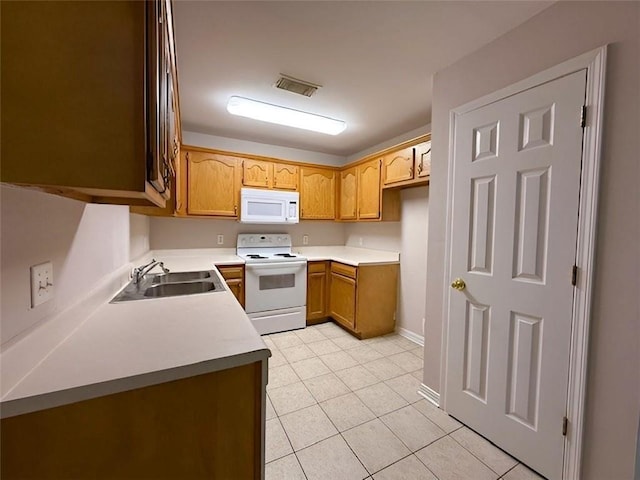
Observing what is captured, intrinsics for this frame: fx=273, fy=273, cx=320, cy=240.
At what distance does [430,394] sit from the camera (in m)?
2.03

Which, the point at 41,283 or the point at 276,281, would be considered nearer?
the point at 41,283

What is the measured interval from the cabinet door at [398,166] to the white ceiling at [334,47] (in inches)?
16.0

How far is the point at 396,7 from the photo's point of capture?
1402 millimetres

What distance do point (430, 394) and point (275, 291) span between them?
1.89 m

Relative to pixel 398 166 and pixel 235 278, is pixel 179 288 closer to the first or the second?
pixel 235 278

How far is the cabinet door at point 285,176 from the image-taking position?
352cm

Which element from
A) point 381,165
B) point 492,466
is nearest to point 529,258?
point 492,466

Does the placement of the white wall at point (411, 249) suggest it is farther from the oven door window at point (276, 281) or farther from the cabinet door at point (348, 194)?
the oven door window at point (276, 281)

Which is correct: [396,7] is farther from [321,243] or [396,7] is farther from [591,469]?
[321,243]

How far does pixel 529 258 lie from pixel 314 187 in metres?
2.75

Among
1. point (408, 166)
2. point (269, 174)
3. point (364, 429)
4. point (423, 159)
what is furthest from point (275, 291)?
point (423, 159)

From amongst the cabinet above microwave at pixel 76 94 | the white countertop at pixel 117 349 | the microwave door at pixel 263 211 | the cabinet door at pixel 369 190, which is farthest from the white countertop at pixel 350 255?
the cabinet above microwave at pixel 76 94

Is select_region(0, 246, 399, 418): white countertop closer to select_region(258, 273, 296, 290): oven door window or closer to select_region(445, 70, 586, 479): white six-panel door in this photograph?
select_region(445, 70, 586, 479): white six-panel door

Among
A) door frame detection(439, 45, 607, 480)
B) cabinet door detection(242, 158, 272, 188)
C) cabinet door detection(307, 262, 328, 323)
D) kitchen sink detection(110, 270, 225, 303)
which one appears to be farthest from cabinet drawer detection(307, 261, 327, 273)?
door frame detection(439, 45, 607, 480)
